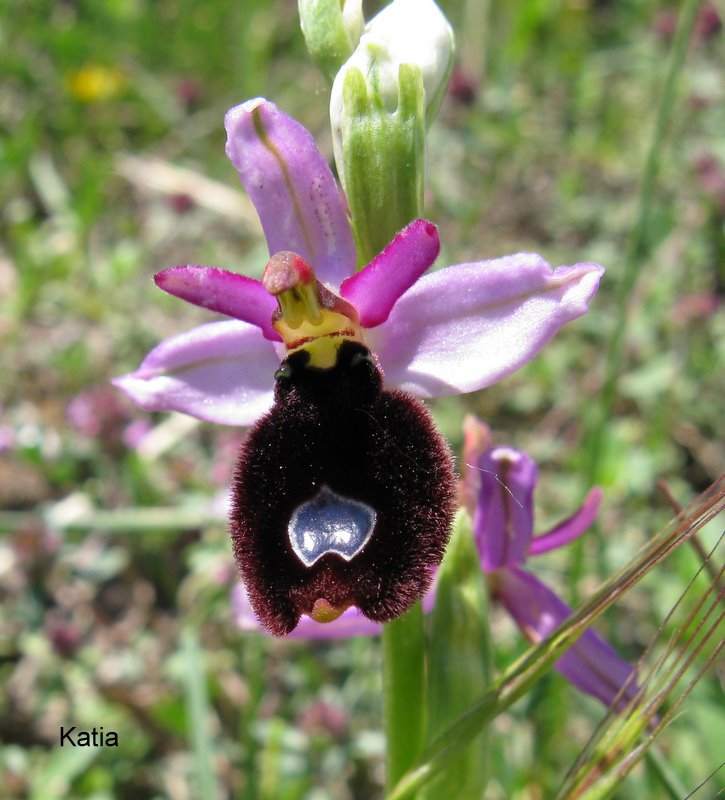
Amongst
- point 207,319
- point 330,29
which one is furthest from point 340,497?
point 207,319

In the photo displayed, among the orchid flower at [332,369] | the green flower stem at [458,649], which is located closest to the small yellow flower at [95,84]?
the orchid flower at [332,369]

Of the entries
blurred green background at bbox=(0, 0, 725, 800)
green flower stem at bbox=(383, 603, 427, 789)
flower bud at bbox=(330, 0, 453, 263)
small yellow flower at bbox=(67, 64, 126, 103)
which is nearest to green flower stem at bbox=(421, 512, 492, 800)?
green flower stem at bbox=(383, 603, 427, 789)

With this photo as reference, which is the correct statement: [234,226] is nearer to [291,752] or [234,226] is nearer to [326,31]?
[291,752]

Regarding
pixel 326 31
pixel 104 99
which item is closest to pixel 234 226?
pixel 104 99

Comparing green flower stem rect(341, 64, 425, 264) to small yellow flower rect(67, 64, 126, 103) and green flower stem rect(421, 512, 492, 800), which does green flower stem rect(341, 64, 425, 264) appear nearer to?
green flower stem rect(421, 512, 492, 800)

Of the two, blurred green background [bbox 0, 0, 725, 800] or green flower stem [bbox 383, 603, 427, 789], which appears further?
blurred green background [bbox 0, 0, 725, 800]

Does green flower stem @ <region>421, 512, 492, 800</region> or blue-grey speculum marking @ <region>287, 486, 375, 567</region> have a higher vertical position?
blue-grey speculum marking @ <region>287, 486, 375, 567</region>
